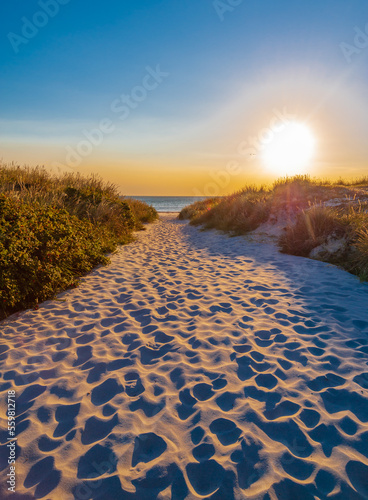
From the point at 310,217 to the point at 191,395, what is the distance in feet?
23.5

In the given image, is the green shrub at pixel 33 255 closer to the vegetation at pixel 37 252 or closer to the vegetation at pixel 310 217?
the vegetation at pixel 37 252

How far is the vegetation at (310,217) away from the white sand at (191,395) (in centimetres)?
204

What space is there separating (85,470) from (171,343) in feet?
5.67

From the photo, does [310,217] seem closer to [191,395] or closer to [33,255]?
[191,395]

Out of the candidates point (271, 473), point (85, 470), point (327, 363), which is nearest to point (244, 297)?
point (327, 363)

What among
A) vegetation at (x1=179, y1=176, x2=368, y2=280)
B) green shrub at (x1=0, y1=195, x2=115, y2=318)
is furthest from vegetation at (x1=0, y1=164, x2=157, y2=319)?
vegetation at (x1=179, y1=176, x2=368, y2=280)

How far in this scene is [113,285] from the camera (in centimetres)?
572

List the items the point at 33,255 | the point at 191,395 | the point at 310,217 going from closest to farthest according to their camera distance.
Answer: the point at 191,395
the point at 33,255
the point at 310,217

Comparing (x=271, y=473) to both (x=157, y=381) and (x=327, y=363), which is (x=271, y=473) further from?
(x=327, y=363)

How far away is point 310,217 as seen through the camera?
832 cm

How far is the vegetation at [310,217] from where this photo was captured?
6.76 metres

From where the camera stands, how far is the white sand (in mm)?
1871

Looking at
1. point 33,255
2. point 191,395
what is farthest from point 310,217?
point 33,255

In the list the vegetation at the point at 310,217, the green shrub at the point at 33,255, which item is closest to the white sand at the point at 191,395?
the green shrub at the point at 33,255
